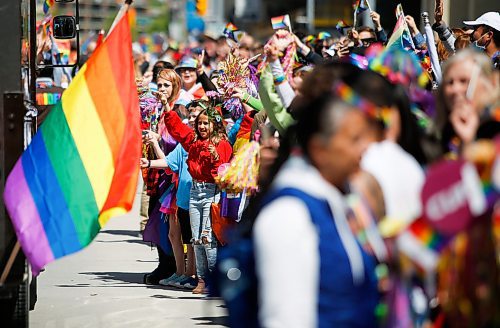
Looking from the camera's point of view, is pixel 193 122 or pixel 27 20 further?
pixel 193 122

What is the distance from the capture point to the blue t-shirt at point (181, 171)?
11875mm

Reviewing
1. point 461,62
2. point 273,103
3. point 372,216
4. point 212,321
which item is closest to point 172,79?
point 212,321

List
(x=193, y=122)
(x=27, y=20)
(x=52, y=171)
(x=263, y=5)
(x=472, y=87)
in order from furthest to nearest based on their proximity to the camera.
→ (x=263, y=5)
(x=193, y=122)
(x=27, y=20)
(x=52, y=171)
(x=472, y=87)

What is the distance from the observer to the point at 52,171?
24.5 ft

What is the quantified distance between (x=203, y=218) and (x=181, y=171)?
631 millimetres

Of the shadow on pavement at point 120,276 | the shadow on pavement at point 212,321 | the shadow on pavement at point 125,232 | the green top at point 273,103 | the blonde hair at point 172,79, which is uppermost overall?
the green top at point 273,103

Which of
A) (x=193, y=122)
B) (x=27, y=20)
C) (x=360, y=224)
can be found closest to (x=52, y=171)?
(x=27, y=20)

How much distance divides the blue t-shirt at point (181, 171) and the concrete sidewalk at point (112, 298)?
85 centimetres

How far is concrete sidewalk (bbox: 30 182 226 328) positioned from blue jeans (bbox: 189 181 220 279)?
0.43 metres

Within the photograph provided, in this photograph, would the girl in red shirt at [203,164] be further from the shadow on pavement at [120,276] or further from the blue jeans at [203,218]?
the shadow on pavement at [120,276]

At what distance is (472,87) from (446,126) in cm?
24

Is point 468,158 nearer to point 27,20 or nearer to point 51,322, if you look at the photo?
point 27,20

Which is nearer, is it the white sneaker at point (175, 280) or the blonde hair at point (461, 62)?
the blonde hair at point (461, 62)

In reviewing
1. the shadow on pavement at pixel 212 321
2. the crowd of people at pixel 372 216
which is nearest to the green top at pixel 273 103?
the crowd of people at pixel 372 216
